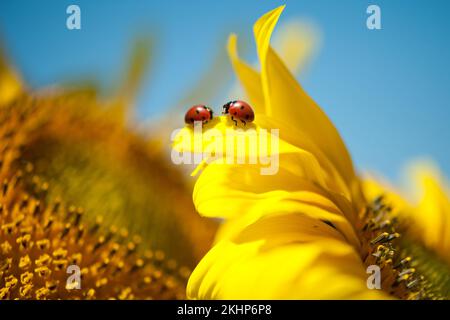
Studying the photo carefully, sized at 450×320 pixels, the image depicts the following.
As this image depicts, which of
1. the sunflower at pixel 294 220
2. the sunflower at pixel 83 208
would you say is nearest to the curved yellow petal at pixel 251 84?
the sunflower at pixel 294 220

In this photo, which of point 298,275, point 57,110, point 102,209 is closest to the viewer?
point 298,275

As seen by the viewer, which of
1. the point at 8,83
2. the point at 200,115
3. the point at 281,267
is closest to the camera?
the point at 281,267

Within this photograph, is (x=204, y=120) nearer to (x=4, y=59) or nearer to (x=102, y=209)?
(x=102, y=209)

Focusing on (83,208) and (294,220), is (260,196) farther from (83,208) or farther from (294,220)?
(83,208)

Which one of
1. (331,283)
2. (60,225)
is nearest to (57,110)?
(60,225)

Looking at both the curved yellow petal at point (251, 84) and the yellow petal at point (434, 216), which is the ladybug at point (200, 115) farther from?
the yellow petal at point (434, 216)

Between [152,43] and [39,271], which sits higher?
[152,43]

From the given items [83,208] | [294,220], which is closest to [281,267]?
[294,220]
